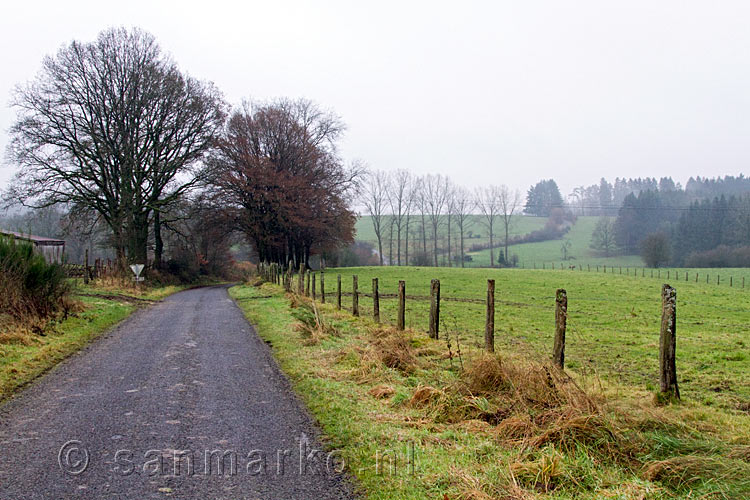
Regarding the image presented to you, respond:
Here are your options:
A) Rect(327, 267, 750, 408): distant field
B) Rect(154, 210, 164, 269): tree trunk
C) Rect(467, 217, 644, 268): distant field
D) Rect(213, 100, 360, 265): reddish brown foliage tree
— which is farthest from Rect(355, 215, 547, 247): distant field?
Rect(327, 267, 750, 408): distant field

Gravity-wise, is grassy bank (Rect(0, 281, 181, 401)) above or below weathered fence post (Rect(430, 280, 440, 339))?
below

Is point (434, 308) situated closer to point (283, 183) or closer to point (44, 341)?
point (44, 341)

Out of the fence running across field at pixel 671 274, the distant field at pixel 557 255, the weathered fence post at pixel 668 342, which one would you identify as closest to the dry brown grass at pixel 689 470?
the weathered fence post at pixel 668 342

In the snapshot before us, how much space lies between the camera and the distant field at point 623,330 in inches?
364

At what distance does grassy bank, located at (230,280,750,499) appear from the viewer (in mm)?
4363

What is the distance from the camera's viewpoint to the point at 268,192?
46.4m

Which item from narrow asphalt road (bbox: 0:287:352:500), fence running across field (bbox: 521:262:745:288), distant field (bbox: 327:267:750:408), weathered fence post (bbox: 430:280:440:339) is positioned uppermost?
weathered fence post (bbox: 430:280:440:339)

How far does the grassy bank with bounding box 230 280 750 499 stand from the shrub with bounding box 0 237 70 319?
308 inches

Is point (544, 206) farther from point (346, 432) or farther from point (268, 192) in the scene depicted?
point (346, 432)

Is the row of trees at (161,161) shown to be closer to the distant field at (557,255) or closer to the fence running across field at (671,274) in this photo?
the fence running across field at (671,274)

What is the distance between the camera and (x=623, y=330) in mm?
16562

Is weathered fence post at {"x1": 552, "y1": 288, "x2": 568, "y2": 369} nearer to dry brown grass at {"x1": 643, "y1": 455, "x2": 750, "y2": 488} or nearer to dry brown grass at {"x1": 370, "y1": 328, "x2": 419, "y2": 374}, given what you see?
dry brown grass at {"x1": 370, "y1": 328, "x2": 419, "y2": 374}

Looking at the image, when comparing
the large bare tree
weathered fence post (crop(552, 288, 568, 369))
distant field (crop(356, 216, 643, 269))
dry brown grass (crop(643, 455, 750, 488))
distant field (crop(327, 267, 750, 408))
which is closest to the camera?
dry brown grass (crop(643, 455, 750, 488))

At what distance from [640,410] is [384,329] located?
7.14m
